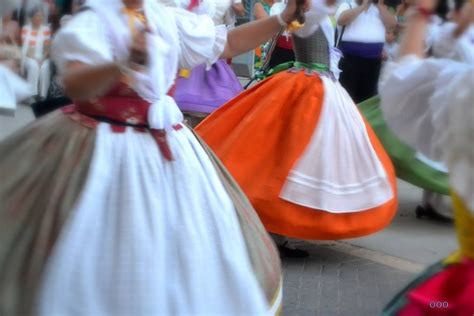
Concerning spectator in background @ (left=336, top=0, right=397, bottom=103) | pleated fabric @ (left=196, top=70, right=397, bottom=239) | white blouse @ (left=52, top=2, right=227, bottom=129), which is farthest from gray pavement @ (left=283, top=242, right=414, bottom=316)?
spectator in background @ (left=336, top=0, right=397, bottom=103)

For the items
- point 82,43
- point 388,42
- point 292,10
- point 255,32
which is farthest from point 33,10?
point 388,42

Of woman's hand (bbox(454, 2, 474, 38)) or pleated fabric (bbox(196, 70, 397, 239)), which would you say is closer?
woman's hand (bbox(454, 2, 474, 38))

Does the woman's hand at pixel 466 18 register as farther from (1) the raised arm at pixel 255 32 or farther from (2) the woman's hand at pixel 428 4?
(1) the raised arm at pixel 255 32

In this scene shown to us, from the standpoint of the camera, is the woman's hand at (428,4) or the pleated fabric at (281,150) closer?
the woman's hand at (428,4)

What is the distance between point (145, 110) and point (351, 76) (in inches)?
204

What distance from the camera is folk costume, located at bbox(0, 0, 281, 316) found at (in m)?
2.38

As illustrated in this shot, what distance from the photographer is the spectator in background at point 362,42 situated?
7488 mm

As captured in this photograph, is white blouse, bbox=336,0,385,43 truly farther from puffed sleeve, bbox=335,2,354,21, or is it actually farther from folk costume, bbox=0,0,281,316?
folk costume, bbox=0,0,281,316

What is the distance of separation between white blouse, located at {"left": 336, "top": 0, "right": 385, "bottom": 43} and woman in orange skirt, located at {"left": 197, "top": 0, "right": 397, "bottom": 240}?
2887 millimetres

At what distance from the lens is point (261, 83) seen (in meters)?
4.77

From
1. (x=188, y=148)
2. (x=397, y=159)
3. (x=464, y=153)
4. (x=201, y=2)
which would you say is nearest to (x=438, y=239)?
(x=397, y=159)

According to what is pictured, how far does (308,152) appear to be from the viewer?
4391 millimetres

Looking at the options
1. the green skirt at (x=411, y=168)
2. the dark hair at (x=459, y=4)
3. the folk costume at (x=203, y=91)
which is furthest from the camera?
the folk costume at (x=203, y=91)

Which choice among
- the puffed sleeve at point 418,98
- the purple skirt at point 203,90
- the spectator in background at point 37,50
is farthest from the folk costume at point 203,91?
the puffed sleeve at point 418,98
